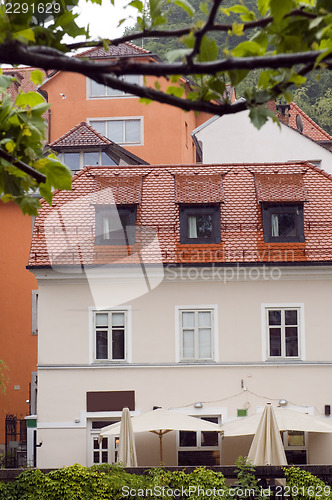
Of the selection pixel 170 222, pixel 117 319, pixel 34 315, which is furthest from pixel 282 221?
pixel 34 315

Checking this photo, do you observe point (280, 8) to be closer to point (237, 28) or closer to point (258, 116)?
point (237, 28)

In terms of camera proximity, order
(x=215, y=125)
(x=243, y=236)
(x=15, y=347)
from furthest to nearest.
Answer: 1. (x=215, y=125)
2. (x=15, y=347)
3. (x=243, y=236)

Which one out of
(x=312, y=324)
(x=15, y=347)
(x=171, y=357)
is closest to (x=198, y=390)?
(x=171, y=357)

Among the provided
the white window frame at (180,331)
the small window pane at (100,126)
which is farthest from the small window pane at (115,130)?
the white window frame at (180,331)

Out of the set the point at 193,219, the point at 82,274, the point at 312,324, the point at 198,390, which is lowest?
the point at 198,390

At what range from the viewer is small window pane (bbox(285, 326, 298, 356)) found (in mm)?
21394

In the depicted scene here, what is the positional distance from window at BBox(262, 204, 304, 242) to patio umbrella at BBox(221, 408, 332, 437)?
203 inches

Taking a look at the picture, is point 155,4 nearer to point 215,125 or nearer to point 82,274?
point 82,274

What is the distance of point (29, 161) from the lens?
4.33m

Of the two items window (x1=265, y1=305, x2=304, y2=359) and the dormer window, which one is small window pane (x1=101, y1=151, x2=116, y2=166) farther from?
window (x1=265, y1=305, x2=304, y2=359)

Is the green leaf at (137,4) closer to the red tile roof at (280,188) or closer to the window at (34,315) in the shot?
the red tile roof at (280,188)

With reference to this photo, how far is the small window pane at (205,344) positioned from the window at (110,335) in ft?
6.18

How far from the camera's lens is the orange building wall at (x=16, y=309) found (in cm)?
3044

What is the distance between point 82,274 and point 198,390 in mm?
4036
